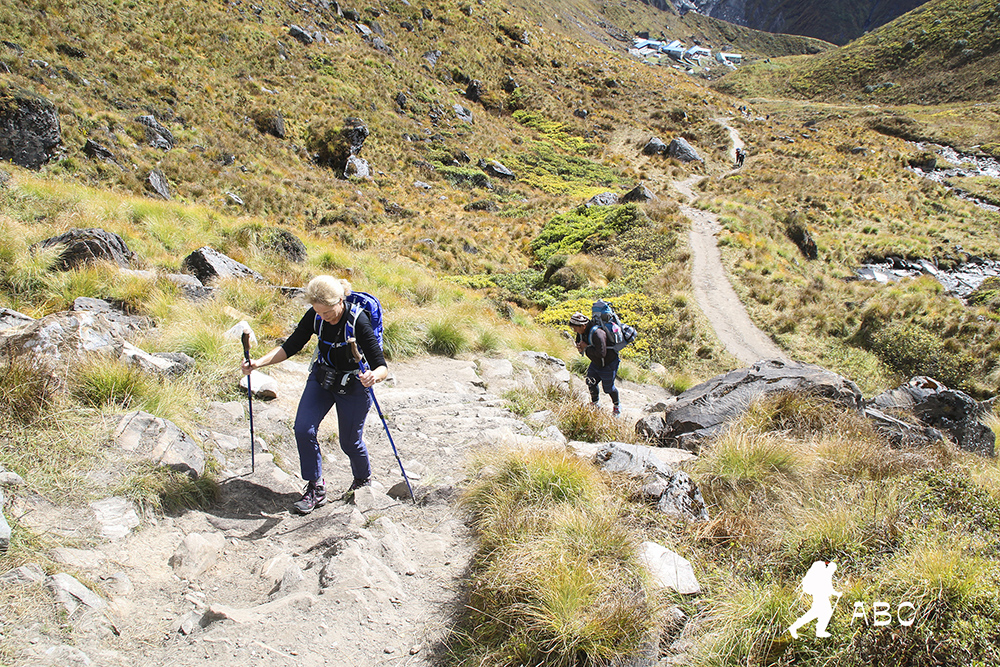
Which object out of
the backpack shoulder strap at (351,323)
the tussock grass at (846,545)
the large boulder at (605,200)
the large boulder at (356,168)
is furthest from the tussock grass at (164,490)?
the large boulder at (356,168)

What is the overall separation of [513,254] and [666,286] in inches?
318

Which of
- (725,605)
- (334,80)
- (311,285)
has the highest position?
(334,80)

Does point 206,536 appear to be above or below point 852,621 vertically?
below

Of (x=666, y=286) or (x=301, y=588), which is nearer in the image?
(x=301, y=588)

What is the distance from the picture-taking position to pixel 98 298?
21.9ft

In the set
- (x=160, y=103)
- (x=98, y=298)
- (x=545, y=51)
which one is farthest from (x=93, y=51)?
(x=545, y=51)

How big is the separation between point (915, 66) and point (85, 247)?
4118 inches

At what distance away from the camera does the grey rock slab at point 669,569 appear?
121 inches

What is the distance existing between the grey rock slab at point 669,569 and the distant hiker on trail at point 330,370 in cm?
217

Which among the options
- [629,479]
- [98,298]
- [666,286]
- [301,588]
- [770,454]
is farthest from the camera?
[666,286]

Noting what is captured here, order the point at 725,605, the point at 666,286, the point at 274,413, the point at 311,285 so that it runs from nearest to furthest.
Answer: the point at 725,605 < the point at 311,285 < the point at 274,413 < the point at 666,286

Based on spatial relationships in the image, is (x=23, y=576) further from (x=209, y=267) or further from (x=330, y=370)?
(x=209, y=267)

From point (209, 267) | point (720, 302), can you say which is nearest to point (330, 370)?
point (209, 267)

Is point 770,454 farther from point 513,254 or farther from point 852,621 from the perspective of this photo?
point 513,254
